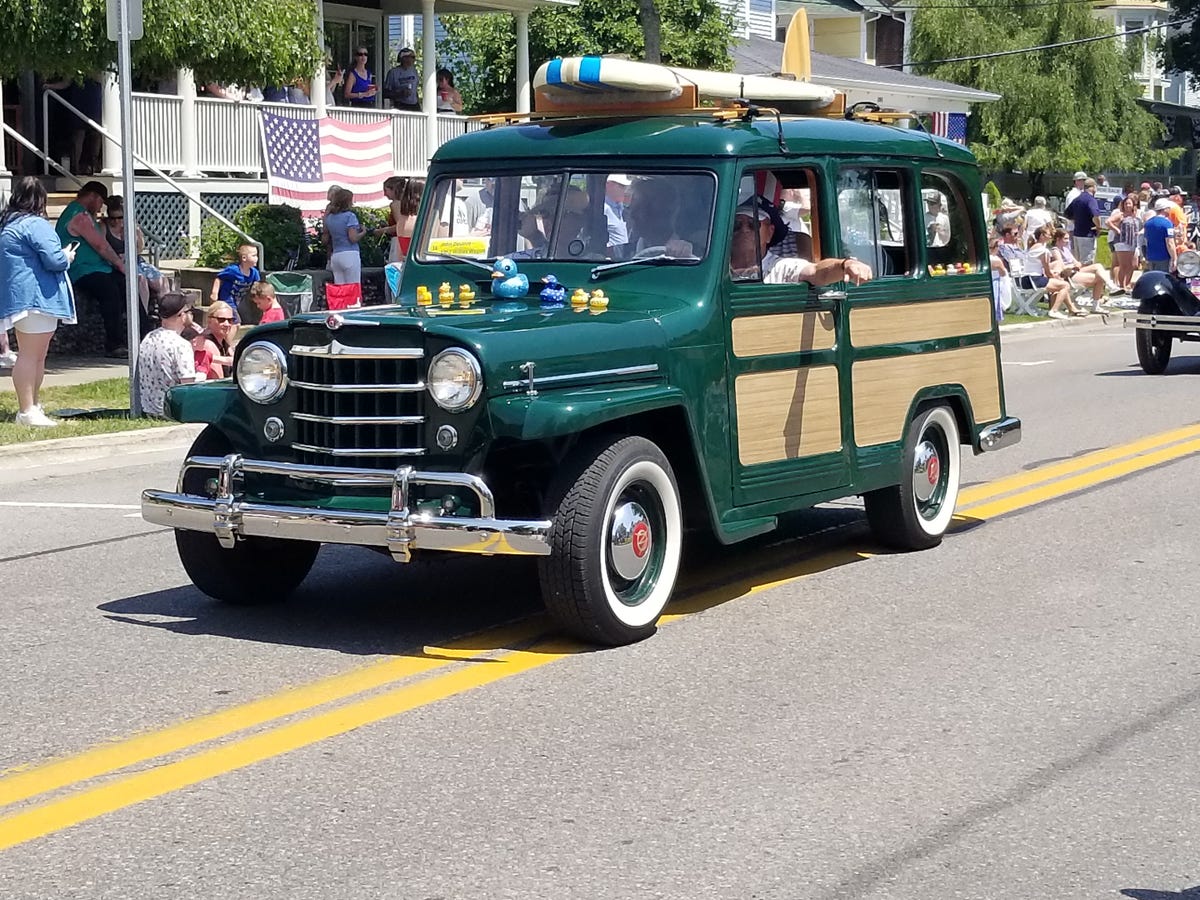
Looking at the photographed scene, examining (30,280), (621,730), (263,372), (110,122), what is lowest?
(621,730)

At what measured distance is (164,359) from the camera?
44.5 ft

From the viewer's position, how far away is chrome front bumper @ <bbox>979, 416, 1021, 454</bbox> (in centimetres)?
932

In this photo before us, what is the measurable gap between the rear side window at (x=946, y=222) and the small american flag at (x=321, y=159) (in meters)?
14.1

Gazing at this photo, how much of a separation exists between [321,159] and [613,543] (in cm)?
1758

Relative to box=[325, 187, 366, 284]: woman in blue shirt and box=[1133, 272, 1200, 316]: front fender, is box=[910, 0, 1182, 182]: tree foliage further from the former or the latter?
box=[325, 187, 366, 284]: woman in blue shirt

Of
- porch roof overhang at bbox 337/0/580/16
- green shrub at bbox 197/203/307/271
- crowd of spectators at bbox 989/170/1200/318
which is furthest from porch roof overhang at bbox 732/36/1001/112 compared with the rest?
green shrub at bbox 197/203/307/271

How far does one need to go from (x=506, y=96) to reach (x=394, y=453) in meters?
28.0

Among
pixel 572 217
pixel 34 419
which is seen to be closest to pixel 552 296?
pixel 572 217

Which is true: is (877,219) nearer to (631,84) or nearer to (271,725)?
(631,84)

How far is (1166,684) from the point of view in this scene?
6.41m

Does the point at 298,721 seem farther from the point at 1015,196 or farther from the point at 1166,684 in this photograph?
the point at 1015,196

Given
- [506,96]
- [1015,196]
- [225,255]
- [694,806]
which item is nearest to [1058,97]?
[1015,196]

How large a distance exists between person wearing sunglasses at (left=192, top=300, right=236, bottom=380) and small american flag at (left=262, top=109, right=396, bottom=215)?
7.06 m

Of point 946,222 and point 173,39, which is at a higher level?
point 173,39
